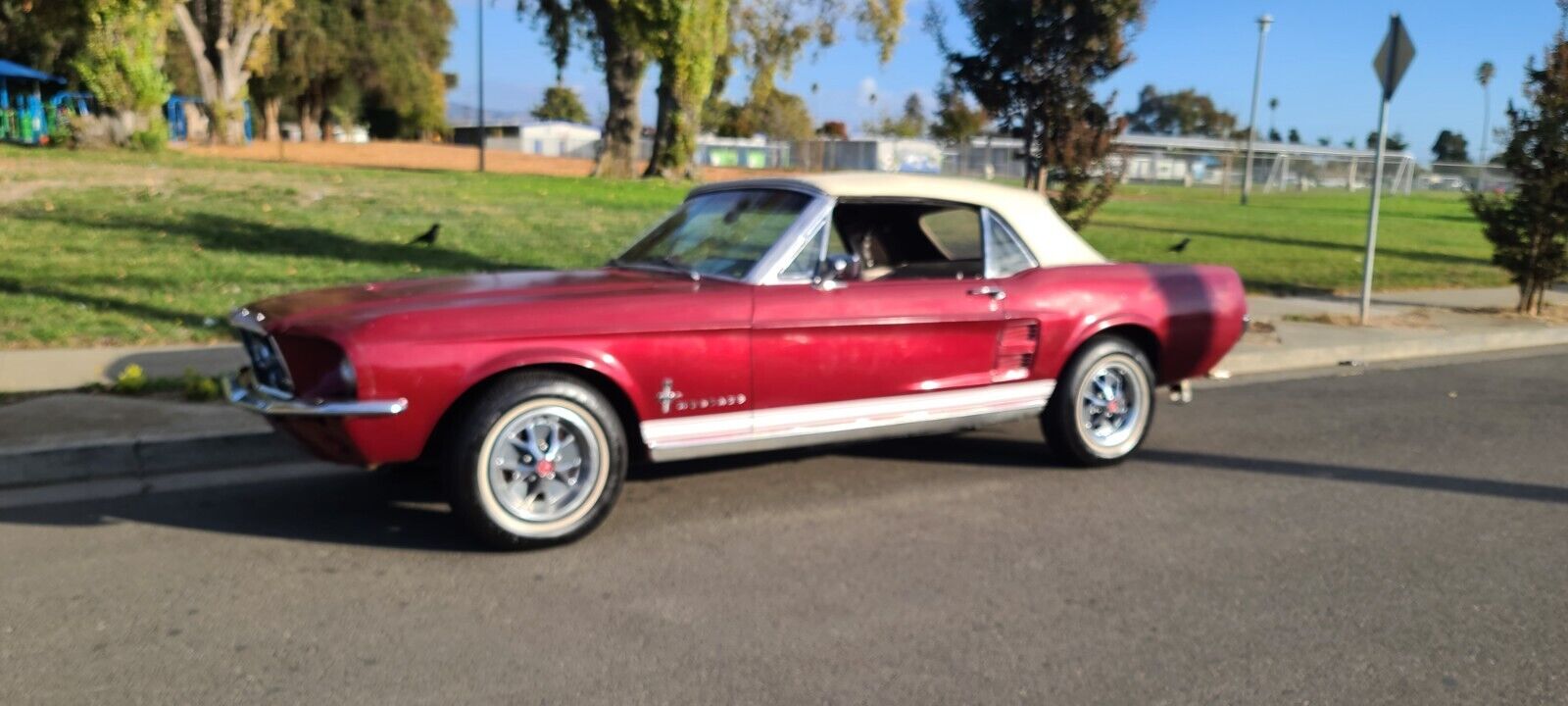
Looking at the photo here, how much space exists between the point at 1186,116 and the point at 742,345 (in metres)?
118

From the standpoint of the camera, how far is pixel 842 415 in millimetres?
5723

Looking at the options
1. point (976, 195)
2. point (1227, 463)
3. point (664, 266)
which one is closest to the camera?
point (664, 266)

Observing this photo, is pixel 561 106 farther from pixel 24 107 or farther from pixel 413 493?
pixel 413 493

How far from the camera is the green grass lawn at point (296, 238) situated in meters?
9.97

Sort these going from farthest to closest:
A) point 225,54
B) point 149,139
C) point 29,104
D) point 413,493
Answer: point 29,104, point 225,54, point 149,139, point 413,493

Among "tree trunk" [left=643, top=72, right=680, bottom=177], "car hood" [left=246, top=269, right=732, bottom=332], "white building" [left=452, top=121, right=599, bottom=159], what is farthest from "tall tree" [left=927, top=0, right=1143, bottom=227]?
"white building" [left=452, top=121, right=599, bottom=159]

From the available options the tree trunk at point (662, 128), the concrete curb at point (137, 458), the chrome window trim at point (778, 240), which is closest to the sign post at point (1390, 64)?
the chrome window trim at point (778, 240)

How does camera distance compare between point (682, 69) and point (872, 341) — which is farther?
point (682, 69)

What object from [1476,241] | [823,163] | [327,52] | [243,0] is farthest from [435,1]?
[1476,241]

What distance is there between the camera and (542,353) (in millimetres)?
4902

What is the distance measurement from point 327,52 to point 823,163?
2606cm

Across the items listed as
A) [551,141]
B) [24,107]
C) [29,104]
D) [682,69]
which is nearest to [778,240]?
[682,69]

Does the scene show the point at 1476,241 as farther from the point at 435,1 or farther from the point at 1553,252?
the point at 435,1

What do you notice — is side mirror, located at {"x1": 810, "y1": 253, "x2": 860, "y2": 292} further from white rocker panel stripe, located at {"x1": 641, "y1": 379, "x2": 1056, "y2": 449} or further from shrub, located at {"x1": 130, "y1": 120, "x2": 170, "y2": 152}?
shrub, located at {"x1": 130, "y1": 120, "x2": 170, "y2": 152}
